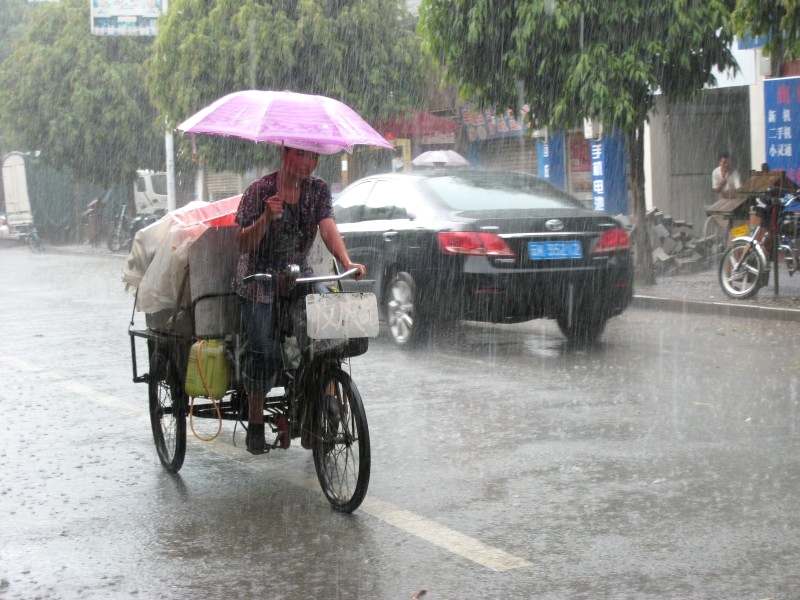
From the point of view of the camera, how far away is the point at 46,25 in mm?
34156

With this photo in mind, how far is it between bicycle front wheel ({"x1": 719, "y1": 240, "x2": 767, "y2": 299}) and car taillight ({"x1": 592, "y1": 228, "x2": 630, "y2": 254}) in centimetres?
322

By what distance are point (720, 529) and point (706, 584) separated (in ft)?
2.22

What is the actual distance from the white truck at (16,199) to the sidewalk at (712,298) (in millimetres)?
26439

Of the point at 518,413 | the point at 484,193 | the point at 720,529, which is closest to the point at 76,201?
the point at 484,193

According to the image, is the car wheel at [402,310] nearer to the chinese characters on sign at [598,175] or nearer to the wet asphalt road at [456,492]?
the wet asphalt road at [456,492]

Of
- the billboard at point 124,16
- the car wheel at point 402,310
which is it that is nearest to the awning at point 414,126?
the billboard at point 124,16

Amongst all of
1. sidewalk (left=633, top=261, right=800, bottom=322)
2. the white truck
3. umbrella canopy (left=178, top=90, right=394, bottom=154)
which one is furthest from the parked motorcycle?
umbrella canopy (left=178, top=90, right=394, bottom=154)

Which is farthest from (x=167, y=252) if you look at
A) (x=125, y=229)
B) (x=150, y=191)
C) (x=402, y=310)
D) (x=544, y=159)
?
(x=150, y=191)

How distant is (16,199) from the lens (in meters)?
39.0

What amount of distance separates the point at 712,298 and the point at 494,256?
15.5ft

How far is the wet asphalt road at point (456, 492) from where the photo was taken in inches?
170

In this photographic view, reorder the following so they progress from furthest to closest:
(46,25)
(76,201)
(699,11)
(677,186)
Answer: (76,201)
(46,25)
(677,186)
(699,11)

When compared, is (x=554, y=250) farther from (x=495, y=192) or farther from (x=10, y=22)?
(x=10, y=22)

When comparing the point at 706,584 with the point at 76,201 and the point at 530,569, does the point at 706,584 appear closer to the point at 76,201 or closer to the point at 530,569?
the point at 530,569
